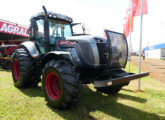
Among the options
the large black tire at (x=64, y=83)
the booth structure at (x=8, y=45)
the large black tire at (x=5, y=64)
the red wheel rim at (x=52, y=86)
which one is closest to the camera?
the large black tire at (x=64, y=83)

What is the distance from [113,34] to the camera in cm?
374

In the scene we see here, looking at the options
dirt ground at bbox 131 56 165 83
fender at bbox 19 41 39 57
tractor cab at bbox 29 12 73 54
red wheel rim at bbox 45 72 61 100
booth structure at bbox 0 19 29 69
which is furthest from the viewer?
booth structure at bbox 0 19 29 69

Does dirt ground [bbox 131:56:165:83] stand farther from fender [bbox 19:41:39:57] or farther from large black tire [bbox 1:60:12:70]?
large black tire [bbox 1:60:12:70]

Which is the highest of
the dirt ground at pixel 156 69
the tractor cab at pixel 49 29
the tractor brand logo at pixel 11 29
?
the tractor brand logo at pixel 11 29

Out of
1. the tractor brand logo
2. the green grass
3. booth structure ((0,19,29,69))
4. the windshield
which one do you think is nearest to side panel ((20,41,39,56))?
the windshield

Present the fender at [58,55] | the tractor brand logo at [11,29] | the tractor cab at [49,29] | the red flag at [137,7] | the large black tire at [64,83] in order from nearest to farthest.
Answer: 1. the large black tire at [64,83]
2. the fender at [58,55]
3. the tractor cab at [49,29]
4. the red flag at [137,7]
5. the tractor brand logo at [11,29]

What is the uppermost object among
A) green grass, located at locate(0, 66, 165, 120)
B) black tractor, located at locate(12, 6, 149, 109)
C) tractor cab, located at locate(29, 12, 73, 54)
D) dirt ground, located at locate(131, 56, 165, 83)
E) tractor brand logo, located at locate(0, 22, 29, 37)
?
tractor brand logo, located at locate(0, 22, 29, 37)

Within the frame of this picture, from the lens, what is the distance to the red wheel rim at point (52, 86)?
3730mm

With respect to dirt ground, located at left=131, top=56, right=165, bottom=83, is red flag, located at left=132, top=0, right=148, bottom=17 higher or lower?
higher

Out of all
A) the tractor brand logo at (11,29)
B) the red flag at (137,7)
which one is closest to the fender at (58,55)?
the red flag at (137,7)

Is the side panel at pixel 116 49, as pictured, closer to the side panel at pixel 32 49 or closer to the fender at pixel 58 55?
the fender at pixel 58 55

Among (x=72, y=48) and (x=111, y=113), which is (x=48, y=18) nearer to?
(x=72, y=48)

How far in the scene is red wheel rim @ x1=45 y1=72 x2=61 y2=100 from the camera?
3730mm

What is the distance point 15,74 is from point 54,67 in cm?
296
